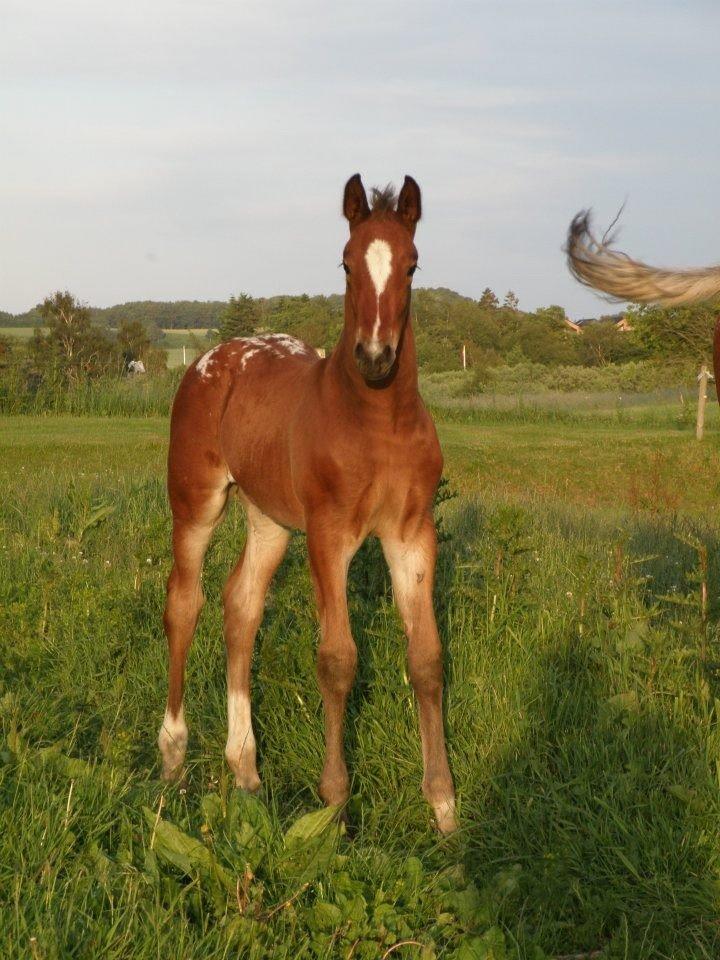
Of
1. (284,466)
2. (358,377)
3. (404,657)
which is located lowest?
(404,657)

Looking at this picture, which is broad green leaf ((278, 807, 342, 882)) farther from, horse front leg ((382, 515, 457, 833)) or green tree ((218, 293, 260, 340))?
green tree ((218, 293, 260, 340))

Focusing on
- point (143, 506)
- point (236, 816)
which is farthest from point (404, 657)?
point (143, 506)

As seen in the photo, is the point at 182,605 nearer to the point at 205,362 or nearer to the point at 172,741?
the point at 172,741

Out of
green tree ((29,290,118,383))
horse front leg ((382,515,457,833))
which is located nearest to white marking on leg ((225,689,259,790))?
horse front leg ((382,515,457,833))

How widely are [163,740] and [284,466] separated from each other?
1.41 metres

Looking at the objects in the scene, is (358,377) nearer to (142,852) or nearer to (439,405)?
(142,852)

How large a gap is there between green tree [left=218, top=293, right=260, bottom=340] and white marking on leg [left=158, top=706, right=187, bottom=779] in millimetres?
26579

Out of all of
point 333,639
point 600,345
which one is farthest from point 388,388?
point 600,345

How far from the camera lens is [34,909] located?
2.86 m

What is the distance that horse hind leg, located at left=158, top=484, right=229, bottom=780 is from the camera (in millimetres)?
5328

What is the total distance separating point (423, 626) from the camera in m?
4.50

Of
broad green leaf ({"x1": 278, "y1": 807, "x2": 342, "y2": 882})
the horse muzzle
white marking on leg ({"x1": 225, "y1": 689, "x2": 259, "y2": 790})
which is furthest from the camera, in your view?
white marking on leg ({"x1": 225, "y1": 689, "x2": 259, "y2": 790})

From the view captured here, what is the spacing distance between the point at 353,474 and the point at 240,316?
3057cm

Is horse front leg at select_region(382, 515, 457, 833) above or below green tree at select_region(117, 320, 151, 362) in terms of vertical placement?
below
